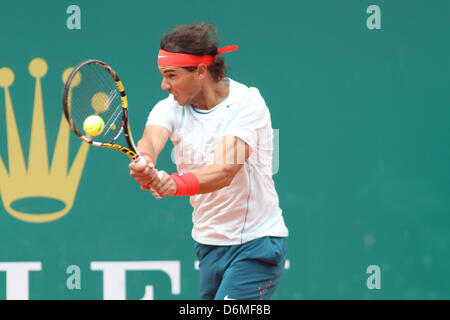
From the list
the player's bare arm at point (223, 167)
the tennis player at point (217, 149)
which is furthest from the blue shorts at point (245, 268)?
the player's bare arm at point (223, 167)

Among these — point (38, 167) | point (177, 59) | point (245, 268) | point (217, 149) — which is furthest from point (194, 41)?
point (38, 167)

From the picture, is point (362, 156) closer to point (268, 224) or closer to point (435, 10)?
point (435, 10)

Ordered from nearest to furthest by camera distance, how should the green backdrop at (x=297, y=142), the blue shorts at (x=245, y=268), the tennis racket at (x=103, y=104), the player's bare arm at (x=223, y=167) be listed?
1. the player's bare arm at (x=223, y=167)
2. the tennis racket at (x=103, y=104)
3. the blue shorts at (x=245, y=268)
4. the green backdrop at (x=297, y=142)

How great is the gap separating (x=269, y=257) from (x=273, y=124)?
1397 millimetres

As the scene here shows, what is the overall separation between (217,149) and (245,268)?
1.76ft

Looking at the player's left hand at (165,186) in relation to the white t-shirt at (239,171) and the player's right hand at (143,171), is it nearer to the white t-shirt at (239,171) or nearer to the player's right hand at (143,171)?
the player's right hand at (143,171)

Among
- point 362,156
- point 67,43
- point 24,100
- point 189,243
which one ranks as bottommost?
point 189,243

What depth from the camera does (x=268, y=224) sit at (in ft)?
10.3

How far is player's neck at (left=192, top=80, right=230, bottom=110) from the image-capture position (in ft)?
10.2

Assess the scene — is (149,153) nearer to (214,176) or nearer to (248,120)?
(214,176)

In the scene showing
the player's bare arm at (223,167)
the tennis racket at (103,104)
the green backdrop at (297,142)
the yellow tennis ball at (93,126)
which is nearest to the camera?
the yellow tennis ball at (93,126)

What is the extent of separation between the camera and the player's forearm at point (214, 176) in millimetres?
2830

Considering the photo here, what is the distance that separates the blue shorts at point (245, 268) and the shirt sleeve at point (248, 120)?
452 millimetres

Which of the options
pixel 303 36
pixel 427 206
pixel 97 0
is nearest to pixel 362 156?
pixel 427 206
